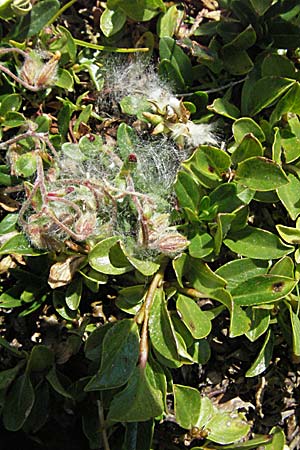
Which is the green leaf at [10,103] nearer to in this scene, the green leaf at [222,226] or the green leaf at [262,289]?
the green leaf at [222,226]

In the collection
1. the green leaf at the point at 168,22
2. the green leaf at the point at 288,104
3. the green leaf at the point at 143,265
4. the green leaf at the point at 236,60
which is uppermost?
the green leaf at the point at 168,22

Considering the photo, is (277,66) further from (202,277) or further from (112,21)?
(202,277)

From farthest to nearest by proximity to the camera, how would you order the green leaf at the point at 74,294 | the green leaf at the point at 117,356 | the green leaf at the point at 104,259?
the green leaf at the point at 74,294 < the green leaf at the point at 104,259 < the green leaf at the point at 117,356

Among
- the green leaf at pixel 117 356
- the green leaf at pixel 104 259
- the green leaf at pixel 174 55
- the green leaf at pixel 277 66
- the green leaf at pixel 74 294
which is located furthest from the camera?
the green leaf at pixel 174 55

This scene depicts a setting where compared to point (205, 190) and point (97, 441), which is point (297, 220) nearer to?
point (205, 190)

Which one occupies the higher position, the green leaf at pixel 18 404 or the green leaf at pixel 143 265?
the green leaf at pixel 143 265

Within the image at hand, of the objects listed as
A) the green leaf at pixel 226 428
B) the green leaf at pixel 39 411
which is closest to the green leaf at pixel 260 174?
the green leaf at pixel 226 428
